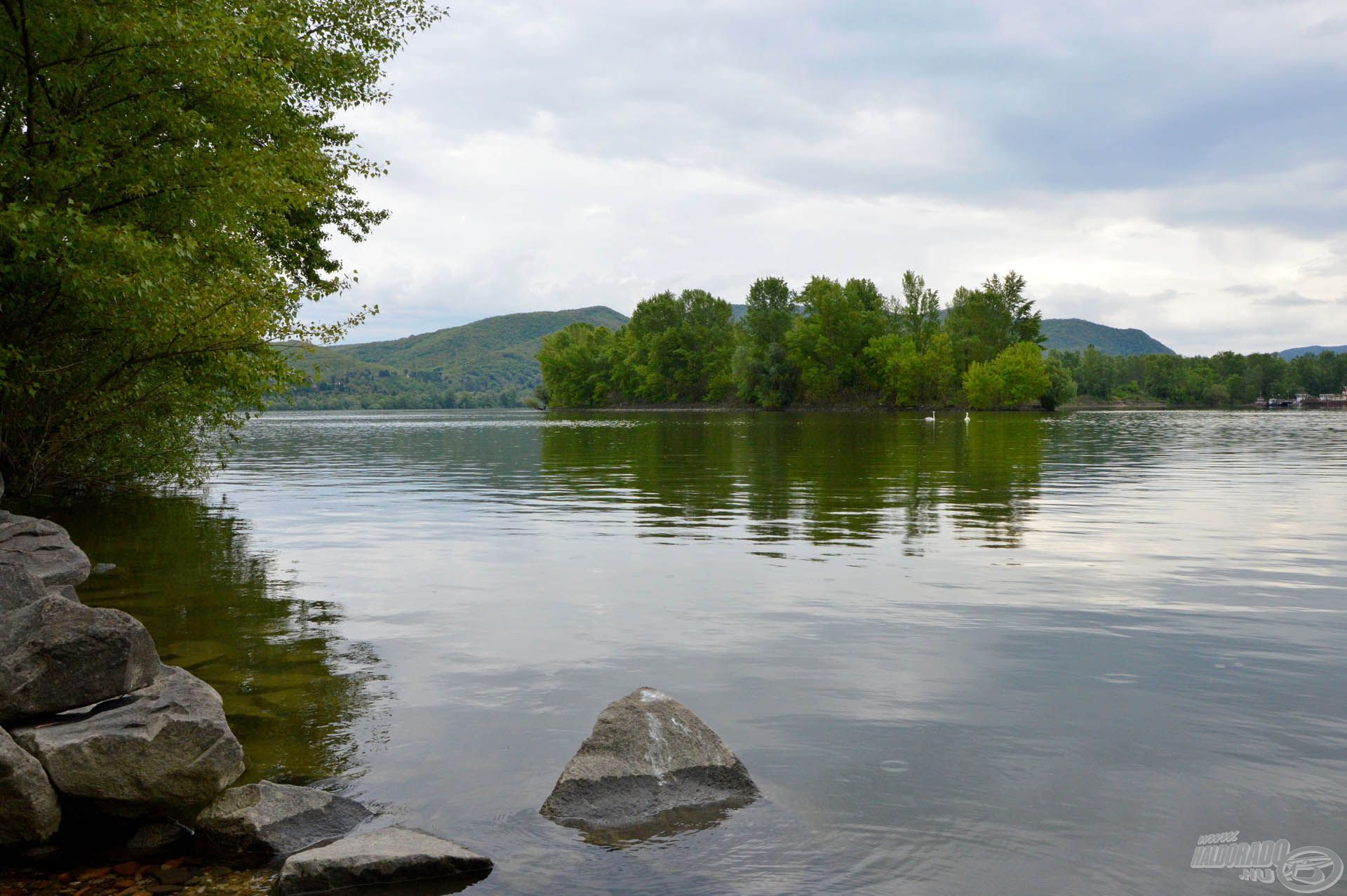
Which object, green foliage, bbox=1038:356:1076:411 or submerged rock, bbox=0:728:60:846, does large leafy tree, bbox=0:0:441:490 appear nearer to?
submerged rock, bbox=0:728:60:846

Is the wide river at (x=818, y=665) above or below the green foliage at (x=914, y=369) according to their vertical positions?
below

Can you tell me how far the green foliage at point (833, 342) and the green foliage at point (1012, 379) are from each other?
18.7 metres

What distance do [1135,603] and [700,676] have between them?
862 cm

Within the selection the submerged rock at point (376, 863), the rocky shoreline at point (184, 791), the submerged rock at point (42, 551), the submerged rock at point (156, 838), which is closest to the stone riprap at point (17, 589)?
the rocky shoreline at point (184, 791)

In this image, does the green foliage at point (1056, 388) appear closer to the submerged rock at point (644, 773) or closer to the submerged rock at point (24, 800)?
the submerged rock at point (644, 773)

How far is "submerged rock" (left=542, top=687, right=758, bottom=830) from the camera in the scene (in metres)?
8.62

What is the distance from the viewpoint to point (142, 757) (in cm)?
823

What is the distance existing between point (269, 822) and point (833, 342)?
17626 cm

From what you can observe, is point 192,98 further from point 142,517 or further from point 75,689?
point 75,689

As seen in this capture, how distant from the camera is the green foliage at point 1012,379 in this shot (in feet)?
551

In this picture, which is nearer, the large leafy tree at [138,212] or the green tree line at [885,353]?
the large leafy tree at [138,212]

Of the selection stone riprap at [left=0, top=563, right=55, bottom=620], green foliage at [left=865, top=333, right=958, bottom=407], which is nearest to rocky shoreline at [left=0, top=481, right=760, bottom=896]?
stone riprap at [left=0, top=563, right=55, bottom=620]

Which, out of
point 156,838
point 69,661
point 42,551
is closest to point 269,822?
point 156,838

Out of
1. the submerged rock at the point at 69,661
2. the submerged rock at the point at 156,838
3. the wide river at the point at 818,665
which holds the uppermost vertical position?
the submerged rock at the point at 69,661
